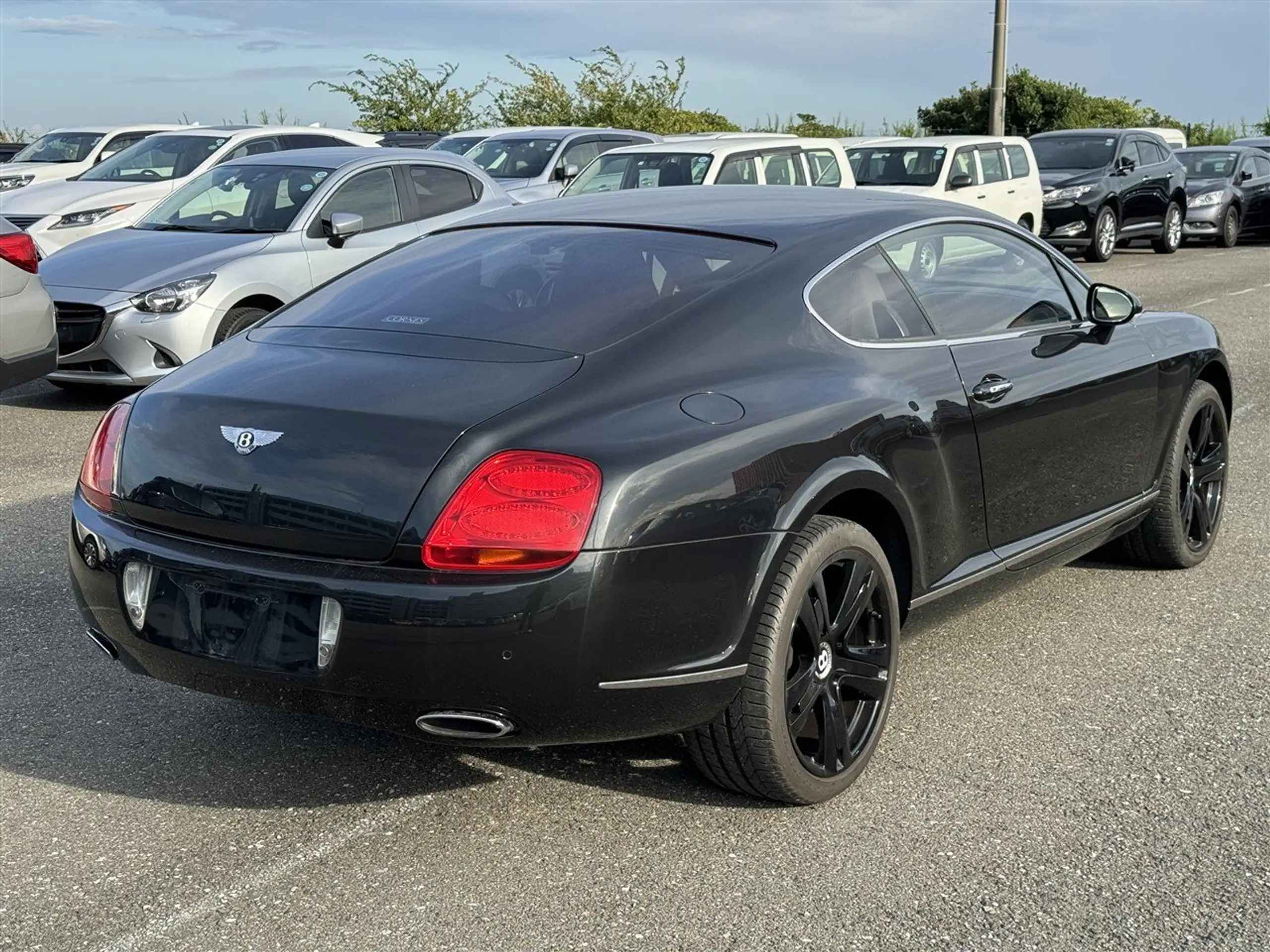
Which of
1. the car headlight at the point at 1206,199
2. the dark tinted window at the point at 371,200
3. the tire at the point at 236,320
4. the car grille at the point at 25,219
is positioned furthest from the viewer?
the car headlight at the point at 1206,199

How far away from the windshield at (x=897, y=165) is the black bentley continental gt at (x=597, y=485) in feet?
44.6

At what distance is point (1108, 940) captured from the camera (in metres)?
3.22

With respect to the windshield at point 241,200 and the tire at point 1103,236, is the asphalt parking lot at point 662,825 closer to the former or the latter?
the windshield at point 241,200

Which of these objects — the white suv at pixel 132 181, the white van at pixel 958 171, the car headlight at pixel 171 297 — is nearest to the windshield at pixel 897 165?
the white van at pixel 958 171

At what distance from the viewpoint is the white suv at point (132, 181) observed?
14109 mm

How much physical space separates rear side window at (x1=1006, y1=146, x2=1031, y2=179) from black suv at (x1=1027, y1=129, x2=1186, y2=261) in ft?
2.69

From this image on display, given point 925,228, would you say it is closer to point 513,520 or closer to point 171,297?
point 513,520

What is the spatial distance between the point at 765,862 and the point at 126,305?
6890mm

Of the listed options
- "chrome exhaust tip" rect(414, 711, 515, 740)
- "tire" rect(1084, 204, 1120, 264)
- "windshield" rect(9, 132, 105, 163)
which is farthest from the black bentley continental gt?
"tire" rect(1084, 204, 1120, 264)

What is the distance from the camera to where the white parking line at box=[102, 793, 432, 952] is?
10.6 feet

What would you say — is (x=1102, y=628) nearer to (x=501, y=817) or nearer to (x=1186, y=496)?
(x=1186, y=496)

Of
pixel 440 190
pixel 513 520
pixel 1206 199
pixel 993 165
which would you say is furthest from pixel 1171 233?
pixel 513 520

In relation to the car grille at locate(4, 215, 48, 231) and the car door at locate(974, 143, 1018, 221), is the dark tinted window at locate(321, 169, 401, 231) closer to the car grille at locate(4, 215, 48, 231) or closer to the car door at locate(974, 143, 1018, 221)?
the car grille at locate(4, 215, 48, 231)

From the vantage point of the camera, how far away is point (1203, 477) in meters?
5.93
